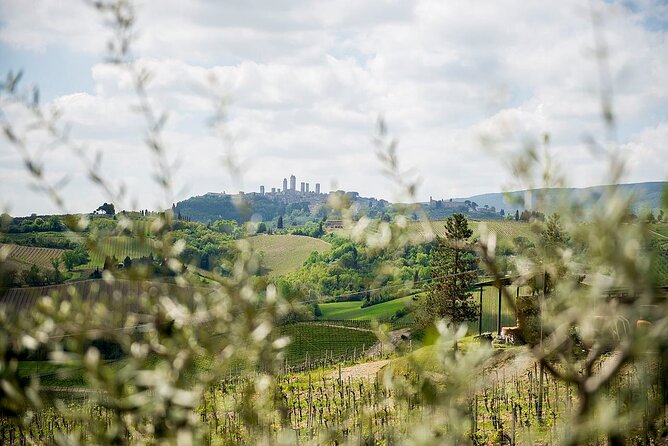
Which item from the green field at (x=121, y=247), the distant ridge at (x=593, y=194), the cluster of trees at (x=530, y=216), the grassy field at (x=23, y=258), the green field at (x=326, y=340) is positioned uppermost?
the distant ridge at (x=593, y=194)

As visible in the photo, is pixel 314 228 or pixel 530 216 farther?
pixel 314 228

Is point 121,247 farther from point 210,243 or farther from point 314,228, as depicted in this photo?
point 314,228

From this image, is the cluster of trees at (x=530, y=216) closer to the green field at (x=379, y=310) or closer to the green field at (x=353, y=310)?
the green field at (x=379, y=310)

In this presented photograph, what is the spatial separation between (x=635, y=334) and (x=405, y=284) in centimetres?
117

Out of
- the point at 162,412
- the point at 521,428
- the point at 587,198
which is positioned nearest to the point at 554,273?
the point at 587,198

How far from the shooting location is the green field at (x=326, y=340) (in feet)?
121

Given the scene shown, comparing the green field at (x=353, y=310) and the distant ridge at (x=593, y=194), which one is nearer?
the distant ridge at (x=593, y=194)

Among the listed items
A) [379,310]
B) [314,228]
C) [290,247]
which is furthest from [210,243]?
[290,247]

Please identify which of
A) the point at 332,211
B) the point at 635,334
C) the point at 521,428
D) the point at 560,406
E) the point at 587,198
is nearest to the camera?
the point at 635,334

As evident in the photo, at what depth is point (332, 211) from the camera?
1898 mm

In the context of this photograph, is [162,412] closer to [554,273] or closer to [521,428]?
[554,273]

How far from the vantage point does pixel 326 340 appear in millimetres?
41156

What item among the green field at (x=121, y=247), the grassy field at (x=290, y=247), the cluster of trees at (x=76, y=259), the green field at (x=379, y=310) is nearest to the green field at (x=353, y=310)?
the green field at (x=379, y=310)

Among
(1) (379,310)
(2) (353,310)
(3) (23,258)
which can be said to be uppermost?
(3) (23,258)
